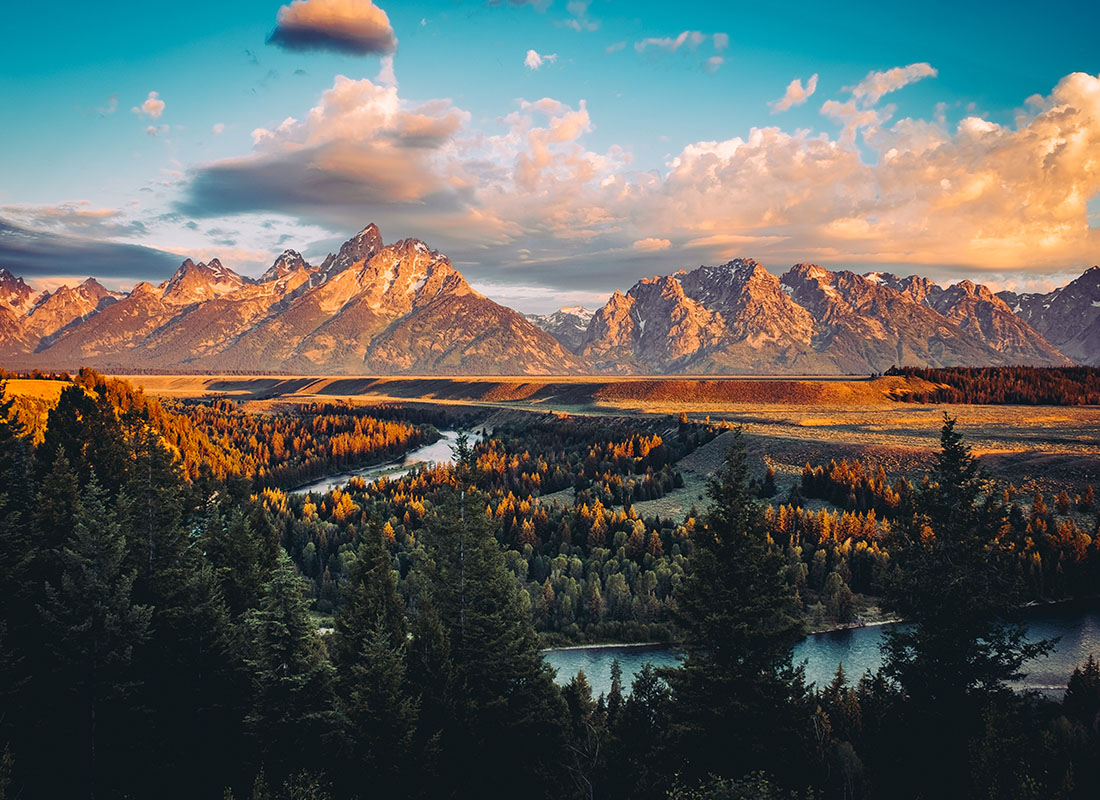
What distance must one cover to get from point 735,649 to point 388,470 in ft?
425

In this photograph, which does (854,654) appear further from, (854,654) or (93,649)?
(93,649)

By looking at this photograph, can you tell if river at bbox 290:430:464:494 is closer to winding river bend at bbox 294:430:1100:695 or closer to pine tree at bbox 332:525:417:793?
winding river bend at bbox 294:430:1100:695

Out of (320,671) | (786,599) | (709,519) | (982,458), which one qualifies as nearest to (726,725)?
(786,599)

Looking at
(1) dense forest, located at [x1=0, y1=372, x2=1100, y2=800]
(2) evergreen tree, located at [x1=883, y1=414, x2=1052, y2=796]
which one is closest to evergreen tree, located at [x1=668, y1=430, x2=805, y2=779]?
(1) dense forest, located at [x1=0, y1=372, x2=1100, y2=800]

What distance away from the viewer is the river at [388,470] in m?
130

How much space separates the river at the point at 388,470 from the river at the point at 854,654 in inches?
2853

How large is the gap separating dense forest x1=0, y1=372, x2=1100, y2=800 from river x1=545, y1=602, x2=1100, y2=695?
48.4ft

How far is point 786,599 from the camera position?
2167cm

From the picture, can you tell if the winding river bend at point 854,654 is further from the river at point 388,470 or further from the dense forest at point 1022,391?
the dense forest at point 1022,391

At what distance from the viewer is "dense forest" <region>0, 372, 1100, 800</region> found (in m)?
21.5

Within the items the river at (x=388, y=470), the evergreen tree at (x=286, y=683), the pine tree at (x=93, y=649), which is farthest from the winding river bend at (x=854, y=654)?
the river at (x=388, y=470)

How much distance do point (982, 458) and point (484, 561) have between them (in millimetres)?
83395

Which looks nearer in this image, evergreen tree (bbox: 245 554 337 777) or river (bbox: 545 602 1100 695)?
evergreen tree (bbox: 245 554 337 777)

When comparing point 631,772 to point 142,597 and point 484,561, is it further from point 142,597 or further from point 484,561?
point 142,597
